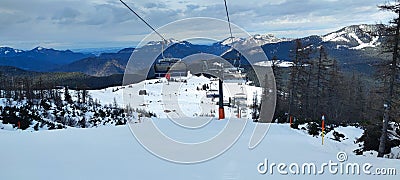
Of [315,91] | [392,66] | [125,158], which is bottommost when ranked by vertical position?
[315,91]

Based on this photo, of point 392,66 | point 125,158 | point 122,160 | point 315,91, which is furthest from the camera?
point 315,91

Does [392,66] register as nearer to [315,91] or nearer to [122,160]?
[122,160]

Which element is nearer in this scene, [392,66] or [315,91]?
[392,66]

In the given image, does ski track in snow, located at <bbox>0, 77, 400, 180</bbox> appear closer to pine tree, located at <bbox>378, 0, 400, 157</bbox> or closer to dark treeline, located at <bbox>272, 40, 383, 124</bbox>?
pine tree, located at <bbox>378, 0, 400, 157</bbox>

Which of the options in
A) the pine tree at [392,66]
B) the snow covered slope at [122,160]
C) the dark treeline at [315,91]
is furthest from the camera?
the dark treeline at [315,91]

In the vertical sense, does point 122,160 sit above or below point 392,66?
below

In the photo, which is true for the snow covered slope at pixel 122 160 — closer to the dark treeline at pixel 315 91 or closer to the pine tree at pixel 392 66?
the pine tree at pixel 392 66

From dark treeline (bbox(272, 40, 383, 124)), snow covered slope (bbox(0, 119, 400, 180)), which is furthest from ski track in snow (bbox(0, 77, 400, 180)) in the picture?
dark treeline (bbox(272, 40, 383, 124))

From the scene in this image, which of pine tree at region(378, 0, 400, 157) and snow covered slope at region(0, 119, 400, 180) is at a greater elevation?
pine tree at region(378, 0, 400, 157)

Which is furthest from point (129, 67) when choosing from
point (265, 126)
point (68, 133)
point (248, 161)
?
point (265, 126)

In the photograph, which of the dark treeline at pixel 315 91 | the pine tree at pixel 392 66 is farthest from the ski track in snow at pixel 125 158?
the dark treeline at pixel 315 91

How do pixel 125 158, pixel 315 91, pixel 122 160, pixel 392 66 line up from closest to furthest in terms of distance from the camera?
1. pixel 122 160
2. pixel 125 158
3. pixel 392 66
4. pixel 315 91

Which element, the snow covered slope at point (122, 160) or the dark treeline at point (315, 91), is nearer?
the snow covered slope at point (122, 160)

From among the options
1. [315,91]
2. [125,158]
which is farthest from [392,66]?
[315,91]
